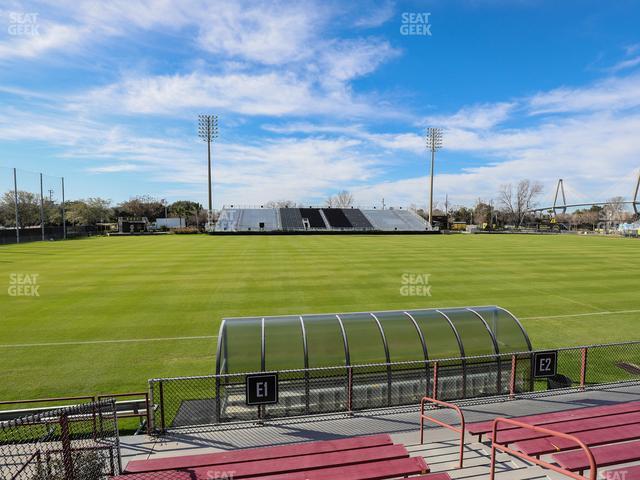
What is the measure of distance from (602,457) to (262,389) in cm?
587

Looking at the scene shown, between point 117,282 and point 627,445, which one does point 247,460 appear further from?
point 117,282

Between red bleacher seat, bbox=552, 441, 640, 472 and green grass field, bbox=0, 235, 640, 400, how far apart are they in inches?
380

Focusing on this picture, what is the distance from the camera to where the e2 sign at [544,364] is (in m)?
9.21

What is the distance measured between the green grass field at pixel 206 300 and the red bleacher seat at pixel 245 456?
5.92 meters

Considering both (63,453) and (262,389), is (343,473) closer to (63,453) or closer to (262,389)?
(262,389)

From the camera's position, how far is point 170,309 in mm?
19281

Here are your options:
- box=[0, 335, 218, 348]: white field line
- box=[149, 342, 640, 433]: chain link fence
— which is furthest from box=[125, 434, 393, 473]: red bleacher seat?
box=[0, 335, 218, 348]: white field line

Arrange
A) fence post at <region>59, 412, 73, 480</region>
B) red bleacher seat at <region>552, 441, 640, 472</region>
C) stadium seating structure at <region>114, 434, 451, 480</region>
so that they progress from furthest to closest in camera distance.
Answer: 1. red bleacher seat at <region>552, 441, 640, 472</region>
2. stadium seating structure at <region>114, 434, 451, 480</region>
3. fence post at <region>59, 412, 73, 480</region>

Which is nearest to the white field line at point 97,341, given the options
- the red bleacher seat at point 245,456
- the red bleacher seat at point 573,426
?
the red bleacher seat at point 245,456

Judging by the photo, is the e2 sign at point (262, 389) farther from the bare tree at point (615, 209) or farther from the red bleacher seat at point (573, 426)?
the bare tree at point (615, 209)

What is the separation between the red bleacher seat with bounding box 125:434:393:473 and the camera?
583 centimetres

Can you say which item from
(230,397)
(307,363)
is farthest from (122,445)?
(307,363)

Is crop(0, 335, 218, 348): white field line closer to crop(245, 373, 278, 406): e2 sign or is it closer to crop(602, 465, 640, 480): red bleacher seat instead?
crop(245, 373, 278, 406): e2 sign

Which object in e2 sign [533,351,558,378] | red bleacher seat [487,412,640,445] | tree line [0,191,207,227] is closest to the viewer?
red bleacher seat [487,412,640,445]
